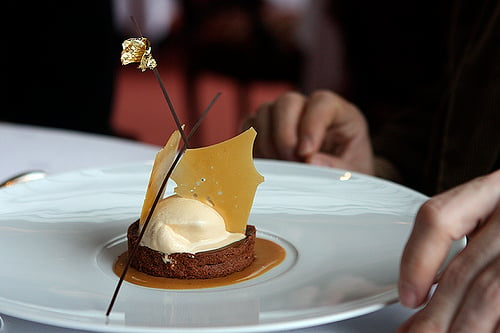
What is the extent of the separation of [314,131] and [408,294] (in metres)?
0.61

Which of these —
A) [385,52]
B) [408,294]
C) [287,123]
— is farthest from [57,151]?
[385,52]

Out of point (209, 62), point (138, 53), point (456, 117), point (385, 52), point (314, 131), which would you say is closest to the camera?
point (138, 53)

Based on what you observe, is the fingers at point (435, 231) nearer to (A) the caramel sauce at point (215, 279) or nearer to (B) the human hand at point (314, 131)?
(A) the caramel sauce at point (215, 279)

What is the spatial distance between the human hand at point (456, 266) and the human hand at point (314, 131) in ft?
1.80

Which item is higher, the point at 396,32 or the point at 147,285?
the point at 147,285

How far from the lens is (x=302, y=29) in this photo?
4.26m

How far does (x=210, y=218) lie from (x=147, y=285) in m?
0.11

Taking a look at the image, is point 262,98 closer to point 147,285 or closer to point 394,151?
point 394,151

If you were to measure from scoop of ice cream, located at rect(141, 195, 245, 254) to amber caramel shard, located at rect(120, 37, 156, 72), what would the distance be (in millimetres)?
173

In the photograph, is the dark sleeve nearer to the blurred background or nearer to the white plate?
the blurred background

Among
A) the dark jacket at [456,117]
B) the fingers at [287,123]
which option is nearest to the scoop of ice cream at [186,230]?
the fingers at [287,123]

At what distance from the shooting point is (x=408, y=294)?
0.54m

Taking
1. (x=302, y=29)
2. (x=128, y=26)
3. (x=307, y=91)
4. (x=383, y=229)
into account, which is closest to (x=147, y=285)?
(x=383, y=229)

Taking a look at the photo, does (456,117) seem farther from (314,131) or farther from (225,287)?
(225,287)
